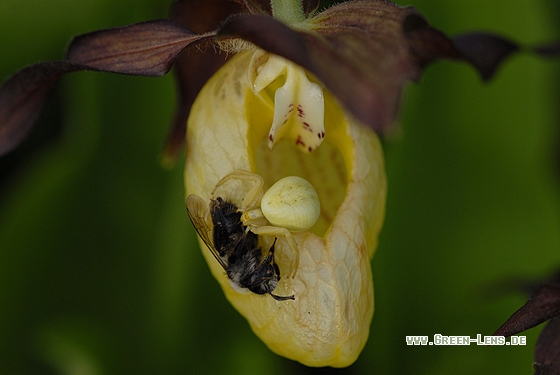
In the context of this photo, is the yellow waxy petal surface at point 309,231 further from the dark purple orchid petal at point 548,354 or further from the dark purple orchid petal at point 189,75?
the dark purple orchid petal at point 548,354

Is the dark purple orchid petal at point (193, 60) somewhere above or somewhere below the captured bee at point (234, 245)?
above

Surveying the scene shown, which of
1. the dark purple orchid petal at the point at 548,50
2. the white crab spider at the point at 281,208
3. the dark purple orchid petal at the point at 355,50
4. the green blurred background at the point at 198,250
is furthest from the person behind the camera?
the green blurred background at the point at 198,250

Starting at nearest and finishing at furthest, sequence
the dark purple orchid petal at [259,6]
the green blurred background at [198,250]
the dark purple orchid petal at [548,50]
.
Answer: the dark purple orchid petal at [259,6], the dark purple orchid petal at [548,50], the green blurred background at [198,250]

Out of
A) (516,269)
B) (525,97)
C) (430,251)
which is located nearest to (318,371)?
(430,251)

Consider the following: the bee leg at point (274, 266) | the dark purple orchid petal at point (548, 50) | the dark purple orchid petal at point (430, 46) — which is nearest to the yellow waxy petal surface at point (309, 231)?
the bee leg at point (274, 266)

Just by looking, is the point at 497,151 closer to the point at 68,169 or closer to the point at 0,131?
the point at 68,169

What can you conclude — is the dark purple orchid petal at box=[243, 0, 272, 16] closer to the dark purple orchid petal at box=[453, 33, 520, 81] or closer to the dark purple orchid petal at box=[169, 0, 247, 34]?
the dark purple orchid petal at box=[169, 0, 247, 34]

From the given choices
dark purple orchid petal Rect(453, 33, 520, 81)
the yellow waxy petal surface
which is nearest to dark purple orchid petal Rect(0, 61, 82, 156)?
the yellow waxy petal surface

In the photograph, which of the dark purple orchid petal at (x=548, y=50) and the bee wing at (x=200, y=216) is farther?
the dark purple orchid petal at (x=548, y=50)
